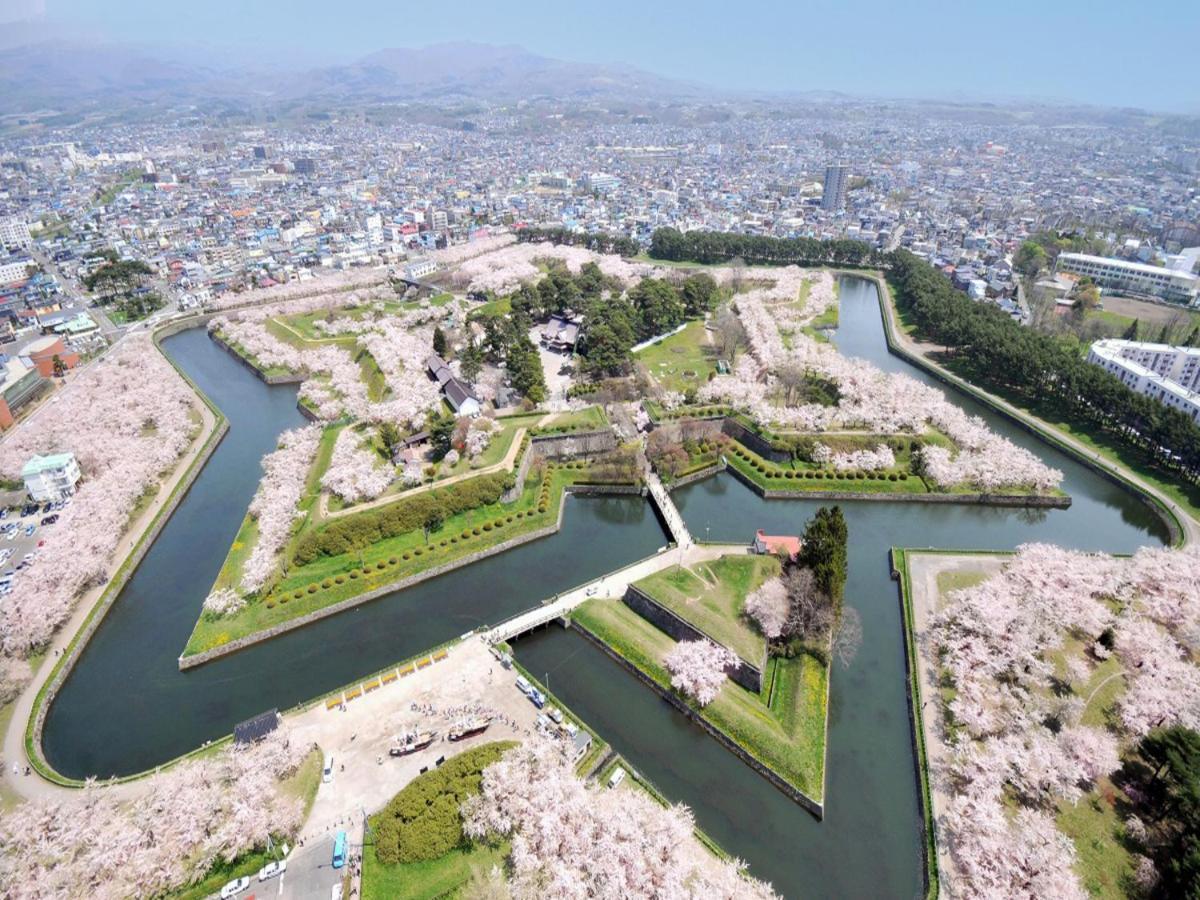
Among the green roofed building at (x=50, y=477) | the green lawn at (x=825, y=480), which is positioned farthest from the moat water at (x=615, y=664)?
the green roofed building at (x=50, y=477)

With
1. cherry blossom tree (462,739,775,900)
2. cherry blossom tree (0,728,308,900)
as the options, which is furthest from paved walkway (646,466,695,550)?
cherry blossom tree (0,728,308,900)

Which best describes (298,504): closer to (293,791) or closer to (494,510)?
(494,510)

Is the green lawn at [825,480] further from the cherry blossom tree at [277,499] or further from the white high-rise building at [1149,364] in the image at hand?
the cherry blossom tree at [277,499]

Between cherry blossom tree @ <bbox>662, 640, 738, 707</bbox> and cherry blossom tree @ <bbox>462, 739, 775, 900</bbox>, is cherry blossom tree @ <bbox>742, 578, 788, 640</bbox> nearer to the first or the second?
cherry blossom tree @ <bbox>662, 640, 738, 707</bbox>

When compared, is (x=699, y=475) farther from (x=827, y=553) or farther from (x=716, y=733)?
(x=716, y=733)

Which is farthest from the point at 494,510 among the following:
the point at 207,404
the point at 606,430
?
the point at 207,404

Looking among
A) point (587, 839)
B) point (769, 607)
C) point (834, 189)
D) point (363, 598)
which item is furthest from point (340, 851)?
point (834, 189)
